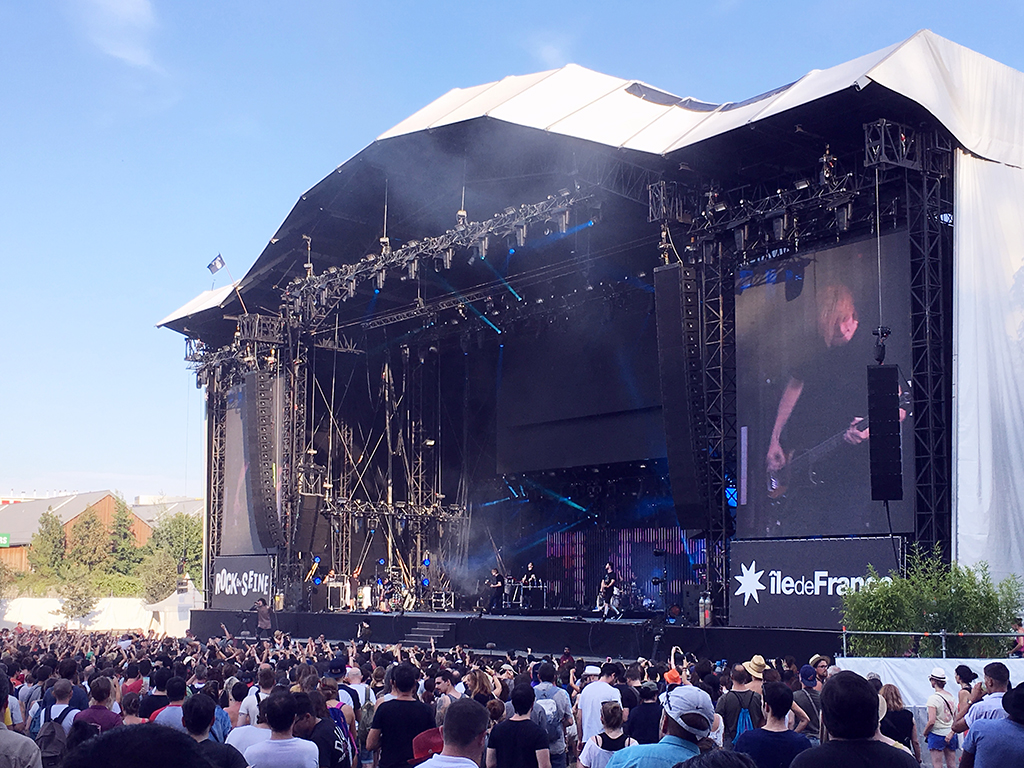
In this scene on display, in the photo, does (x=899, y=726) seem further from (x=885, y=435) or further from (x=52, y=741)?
(x=885, y=435)

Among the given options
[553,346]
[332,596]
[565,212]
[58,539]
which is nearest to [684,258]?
[565,212]

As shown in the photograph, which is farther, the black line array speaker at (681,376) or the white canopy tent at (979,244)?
the black line array speaker at (681,376)

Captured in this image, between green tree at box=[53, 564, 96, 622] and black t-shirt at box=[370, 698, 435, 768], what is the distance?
35.9 metres

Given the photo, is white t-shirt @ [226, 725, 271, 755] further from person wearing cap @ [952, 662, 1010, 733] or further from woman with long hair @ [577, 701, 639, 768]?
person wearing cap @ [952, 662, 1010, 733]

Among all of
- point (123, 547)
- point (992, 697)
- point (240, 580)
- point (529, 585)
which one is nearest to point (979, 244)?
point (992, 697)

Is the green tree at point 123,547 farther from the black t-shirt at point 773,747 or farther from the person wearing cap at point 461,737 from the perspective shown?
the person wearing cap at point 461,737

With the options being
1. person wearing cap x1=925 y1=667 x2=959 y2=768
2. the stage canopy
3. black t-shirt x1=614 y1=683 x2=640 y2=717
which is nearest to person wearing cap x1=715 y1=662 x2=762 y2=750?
black t-shirt x1=614 y1=683 x2=640 y2=717

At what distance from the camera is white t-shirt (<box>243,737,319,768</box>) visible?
4.20 meters

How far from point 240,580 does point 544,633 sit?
1109 centimetres

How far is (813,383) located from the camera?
16.3m

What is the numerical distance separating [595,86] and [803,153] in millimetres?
4674

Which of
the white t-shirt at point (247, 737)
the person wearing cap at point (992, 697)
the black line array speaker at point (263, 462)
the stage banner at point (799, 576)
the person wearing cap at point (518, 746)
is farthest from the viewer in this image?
the black line array speaker at point (263, 462)

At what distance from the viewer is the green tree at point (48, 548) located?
46.2m

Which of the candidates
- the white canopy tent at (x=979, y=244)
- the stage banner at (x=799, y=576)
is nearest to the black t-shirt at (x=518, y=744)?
the stage banner at (x=799, y=576)
